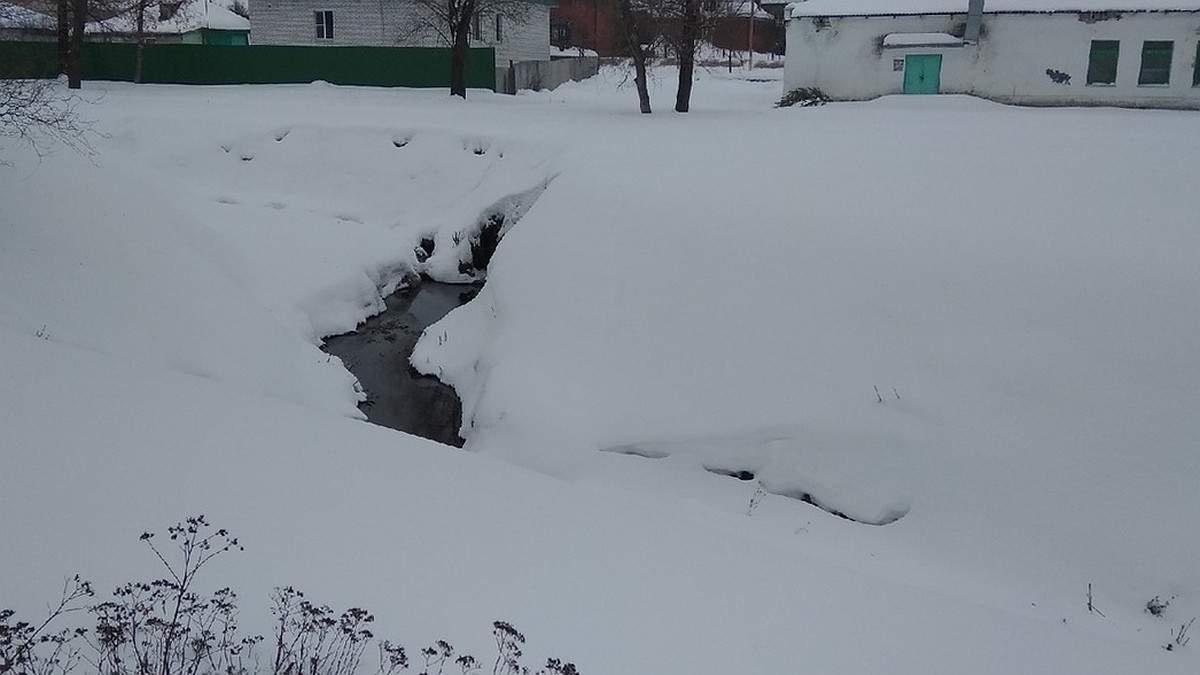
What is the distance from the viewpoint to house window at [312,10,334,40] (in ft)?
106

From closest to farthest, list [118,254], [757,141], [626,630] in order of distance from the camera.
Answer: [626,630]
[118,254]
[757,141]

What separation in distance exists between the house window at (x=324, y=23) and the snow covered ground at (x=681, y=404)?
688 inches

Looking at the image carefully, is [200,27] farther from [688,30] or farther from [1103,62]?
[1103,62]

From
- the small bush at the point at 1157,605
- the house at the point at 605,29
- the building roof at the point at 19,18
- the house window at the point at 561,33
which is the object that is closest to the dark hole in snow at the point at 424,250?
the building roof at the point at 19,18

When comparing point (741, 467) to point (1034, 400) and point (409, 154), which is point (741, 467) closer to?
point (1034, 400)

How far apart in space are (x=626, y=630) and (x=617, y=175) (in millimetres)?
9987

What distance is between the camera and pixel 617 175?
48.1 feet

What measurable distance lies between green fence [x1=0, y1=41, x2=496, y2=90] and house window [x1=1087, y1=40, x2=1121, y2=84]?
16.3 metres

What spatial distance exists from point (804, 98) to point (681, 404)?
18442 millimetres

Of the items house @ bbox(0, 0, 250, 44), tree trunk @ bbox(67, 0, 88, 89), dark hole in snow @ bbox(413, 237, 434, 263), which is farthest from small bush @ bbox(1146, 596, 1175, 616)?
tree trunk @ bbox(67, 0, 88, 89)

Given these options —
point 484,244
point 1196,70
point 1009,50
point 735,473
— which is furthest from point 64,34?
point 1196,70

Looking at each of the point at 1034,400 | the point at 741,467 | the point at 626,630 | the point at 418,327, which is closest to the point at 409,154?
the point at 418,327

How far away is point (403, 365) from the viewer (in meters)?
13.0

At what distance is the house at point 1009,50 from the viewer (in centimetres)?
2361
